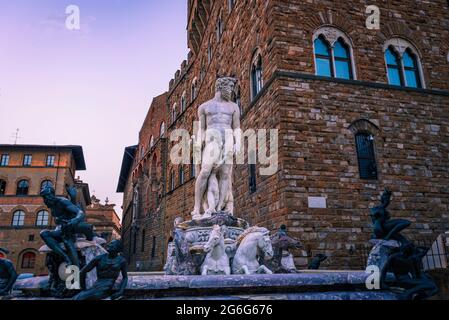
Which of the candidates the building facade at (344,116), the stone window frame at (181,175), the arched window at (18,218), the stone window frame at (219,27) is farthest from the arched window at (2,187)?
the building facade at (344,116)

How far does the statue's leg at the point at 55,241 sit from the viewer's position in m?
3.59

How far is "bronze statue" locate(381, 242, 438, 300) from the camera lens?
3.47 metres

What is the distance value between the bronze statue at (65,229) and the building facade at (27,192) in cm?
2816

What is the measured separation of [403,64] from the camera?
10453mm

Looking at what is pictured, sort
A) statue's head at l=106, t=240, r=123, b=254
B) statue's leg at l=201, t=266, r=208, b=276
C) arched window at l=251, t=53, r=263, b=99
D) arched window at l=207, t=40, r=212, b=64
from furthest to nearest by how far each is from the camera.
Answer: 1. arched window at l=207, t=40, r=212, b=64
2. arched window at l=251, t=53, r=263, b=99
3. statue's leg at l=201, t=266, r=208, b=276
4. statue's head at l=106, t=240, r=123, b=254

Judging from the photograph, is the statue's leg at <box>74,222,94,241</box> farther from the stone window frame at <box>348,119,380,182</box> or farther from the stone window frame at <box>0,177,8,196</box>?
the stone window frame at <box>0,177,8,196</box>

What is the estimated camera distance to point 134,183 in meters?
33.4

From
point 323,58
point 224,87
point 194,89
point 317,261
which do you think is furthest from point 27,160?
point 317,261

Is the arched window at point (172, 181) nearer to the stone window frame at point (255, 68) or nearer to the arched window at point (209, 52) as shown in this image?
the arched window at point (209, 52)

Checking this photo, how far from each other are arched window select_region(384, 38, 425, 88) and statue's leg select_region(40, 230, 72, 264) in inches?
383

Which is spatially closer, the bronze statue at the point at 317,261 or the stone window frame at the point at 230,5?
the bronze statue at the point at 317,261

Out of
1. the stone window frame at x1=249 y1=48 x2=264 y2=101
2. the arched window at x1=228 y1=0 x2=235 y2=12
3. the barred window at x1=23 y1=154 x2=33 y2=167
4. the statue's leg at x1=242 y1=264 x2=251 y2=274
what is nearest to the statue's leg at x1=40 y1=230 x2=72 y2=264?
the statue's leg at x1=242 y1=264 x2=251 y2=274

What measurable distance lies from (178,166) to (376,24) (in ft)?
46.1

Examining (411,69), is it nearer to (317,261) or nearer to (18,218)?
(317,261)
